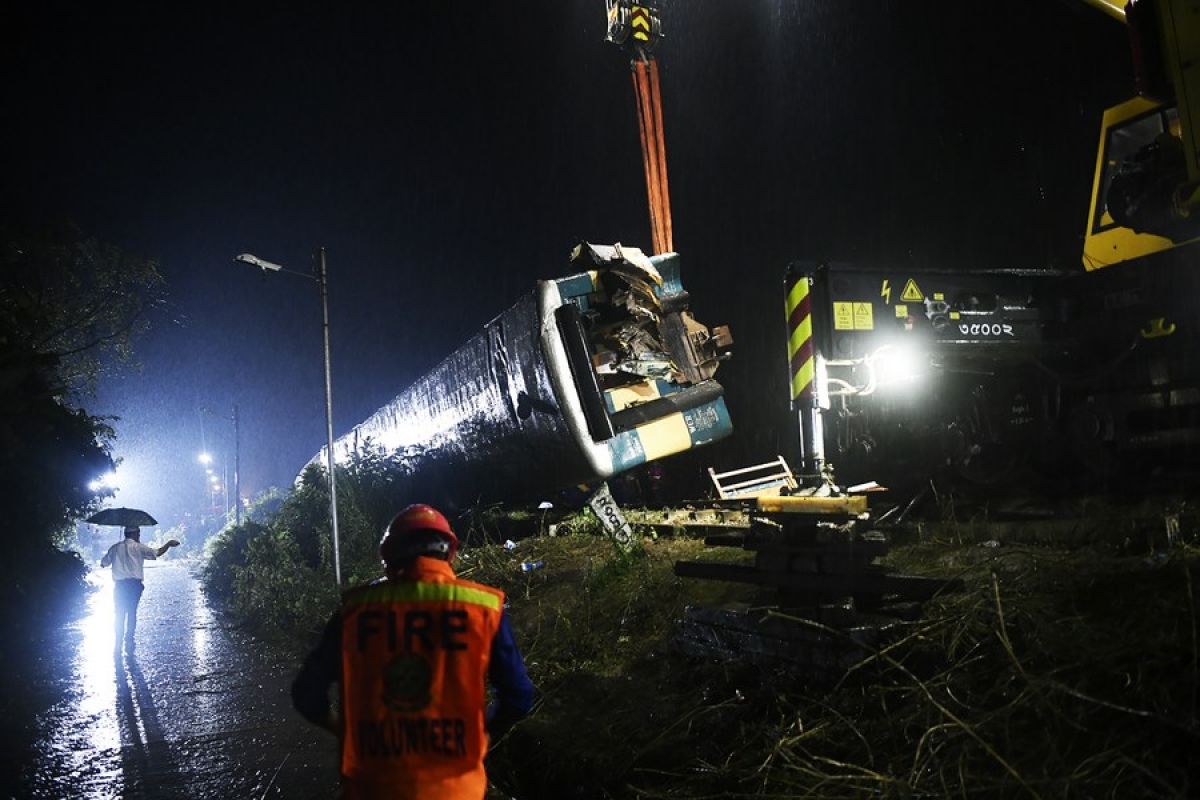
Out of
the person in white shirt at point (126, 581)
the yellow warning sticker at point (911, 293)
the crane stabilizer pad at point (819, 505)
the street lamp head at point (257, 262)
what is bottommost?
the person in white shirt at point (126, 581)

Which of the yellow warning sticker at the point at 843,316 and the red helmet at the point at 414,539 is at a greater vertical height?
the yellow warning sticker at the point at 843,316

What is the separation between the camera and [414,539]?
80.1 inches

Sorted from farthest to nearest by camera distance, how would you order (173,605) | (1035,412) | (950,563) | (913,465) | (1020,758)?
(173,605), (913,465), (1035,412), (950,563), (1020,758)

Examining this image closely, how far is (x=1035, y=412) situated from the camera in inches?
198

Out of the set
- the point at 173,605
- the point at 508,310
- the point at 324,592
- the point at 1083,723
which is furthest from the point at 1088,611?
the point at 173,605

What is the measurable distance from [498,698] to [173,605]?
48.9 feet

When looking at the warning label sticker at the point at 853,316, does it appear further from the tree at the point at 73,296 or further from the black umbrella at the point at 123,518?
the tree at the point at 73,296

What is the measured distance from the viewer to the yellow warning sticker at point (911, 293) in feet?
15.2

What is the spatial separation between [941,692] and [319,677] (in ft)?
7.05

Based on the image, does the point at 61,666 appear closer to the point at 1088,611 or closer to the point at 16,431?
the point at 16,431

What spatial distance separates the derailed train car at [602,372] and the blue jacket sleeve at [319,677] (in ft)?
14.2

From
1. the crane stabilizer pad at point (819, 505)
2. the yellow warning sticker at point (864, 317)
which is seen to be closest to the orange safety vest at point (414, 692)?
the crane stabilizer pad at point (819, 505)

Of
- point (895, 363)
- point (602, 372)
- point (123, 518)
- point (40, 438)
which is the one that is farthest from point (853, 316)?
point (40, 438)

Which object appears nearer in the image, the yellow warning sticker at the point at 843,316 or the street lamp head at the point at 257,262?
the yellow warning sticker at the point at 843,316
